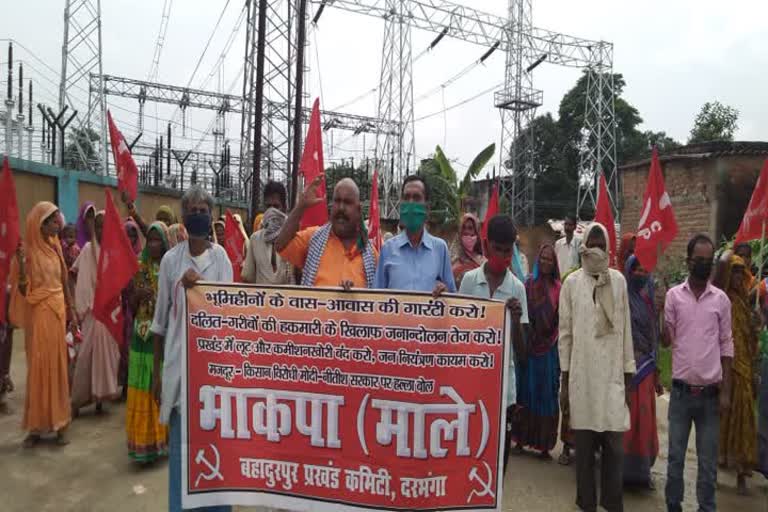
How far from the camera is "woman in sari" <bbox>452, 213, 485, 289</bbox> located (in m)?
5.56

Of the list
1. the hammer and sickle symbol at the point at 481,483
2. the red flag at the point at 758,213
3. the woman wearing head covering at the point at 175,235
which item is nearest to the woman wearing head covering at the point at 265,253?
the woman wearing head covering at the point at 175,235

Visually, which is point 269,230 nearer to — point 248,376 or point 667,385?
point 248,376

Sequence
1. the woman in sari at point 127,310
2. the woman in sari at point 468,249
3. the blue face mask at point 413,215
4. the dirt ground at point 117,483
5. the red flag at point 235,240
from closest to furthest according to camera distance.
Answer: the blue face mask at point 413,215 < the dirt ground at point 117,483 < the woman in sari at point 468,249 < the woman in sari at point 127,310 < the red flag at point 235,240

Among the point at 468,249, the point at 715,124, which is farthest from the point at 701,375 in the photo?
the point at 715,124

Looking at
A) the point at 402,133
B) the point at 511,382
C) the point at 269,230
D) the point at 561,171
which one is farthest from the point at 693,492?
the point at 561,171

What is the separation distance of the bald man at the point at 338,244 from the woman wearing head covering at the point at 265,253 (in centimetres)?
147

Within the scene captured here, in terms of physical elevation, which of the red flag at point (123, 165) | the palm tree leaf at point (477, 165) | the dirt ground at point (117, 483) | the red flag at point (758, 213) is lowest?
the dirt ground at point (117, 483)

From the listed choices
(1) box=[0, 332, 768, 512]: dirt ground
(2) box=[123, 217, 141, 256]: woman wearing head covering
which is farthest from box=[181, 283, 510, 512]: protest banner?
(2) box=[123, 217, 141, 256]: woman wearing head covering

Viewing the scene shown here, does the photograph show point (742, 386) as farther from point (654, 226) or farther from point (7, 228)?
point (7, 228)

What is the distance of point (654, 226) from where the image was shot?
15.9ft

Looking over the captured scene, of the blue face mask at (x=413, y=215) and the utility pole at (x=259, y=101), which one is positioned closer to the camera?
the blue face mask at (x=413, y=215)

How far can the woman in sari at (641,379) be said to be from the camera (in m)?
4.24

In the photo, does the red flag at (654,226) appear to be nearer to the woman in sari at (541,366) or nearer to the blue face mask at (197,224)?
the woman in sari at (541,366)

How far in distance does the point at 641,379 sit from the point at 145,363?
3.62 metres
